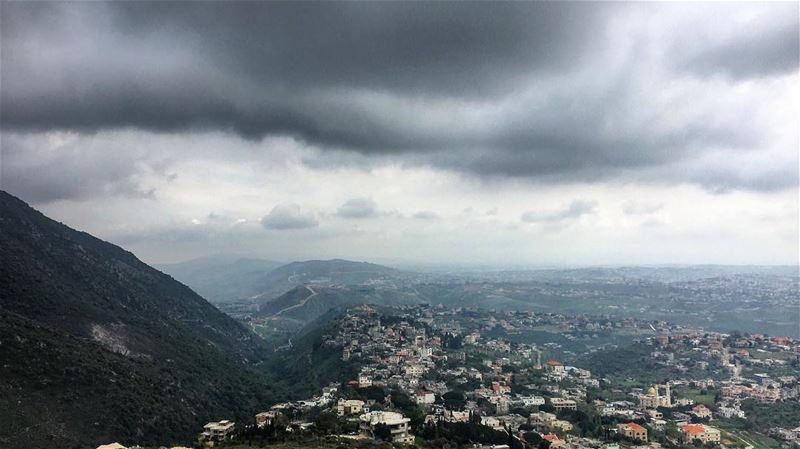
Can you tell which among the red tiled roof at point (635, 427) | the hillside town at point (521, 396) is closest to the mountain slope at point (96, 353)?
the hillside town at point (521, 396)

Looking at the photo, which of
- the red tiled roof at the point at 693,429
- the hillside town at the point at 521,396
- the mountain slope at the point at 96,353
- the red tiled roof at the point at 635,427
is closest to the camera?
the mountain slope at the point at 96,353

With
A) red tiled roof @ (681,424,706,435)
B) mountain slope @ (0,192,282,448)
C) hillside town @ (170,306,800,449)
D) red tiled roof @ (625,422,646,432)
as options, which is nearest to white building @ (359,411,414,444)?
hillside town @ (170,306,800,449)

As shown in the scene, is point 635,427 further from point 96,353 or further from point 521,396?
point 96,353

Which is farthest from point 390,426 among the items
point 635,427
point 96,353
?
point 96,353

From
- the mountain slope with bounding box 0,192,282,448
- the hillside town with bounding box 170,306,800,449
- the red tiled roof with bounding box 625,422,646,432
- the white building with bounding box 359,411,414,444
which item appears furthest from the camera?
the red tiled roof with bounding box 625,422,646,432

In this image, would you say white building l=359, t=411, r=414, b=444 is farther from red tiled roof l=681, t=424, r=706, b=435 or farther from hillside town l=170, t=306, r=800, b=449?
red tiled roof l=681, t=424, r=706, b=435

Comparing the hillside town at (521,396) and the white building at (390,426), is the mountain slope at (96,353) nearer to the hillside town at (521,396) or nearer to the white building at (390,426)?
the hillside town at (521,396)
